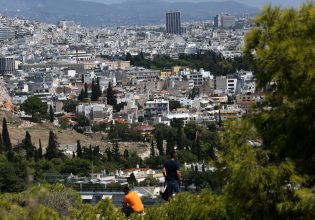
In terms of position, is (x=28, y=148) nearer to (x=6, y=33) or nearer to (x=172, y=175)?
(x=172, y=175)

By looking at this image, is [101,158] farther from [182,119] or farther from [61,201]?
[61,201]

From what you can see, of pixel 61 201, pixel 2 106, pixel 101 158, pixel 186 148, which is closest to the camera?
pixel 61 201

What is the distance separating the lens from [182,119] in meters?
49.0

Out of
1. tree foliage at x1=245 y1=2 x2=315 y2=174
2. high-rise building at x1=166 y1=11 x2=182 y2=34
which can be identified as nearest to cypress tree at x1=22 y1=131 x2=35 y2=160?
tree foliage at x1=245 y1=2 x2=315 y2=174

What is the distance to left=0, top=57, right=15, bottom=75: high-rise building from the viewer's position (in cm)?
8594

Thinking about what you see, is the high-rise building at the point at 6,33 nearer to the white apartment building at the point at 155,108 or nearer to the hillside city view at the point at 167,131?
the hillside city view at the point at 167,131

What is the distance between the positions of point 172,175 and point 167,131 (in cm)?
3296

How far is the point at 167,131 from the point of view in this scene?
40.6 m

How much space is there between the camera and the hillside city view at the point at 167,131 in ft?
17.5

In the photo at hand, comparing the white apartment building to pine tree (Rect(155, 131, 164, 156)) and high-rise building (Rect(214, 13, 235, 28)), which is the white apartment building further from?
Answer: high-rise building (Rect(214, 13, 235, 28))

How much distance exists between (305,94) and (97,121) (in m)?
43.2

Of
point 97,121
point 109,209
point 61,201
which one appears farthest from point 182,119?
point 109,209

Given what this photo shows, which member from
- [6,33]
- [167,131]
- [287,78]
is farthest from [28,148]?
[6,33]

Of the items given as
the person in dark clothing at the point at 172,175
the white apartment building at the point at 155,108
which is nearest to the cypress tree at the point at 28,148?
the white apartment building at the point at 155,108
